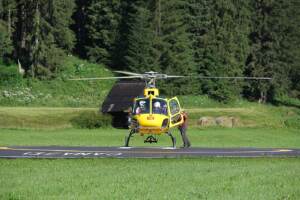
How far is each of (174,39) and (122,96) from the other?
44.0 feet

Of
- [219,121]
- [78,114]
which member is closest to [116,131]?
[78,114]

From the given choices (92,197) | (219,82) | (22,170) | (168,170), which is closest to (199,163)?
(168,170)

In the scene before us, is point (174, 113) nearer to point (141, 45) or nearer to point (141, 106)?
point (141, 106)

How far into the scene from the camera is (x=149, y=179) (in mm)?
19469

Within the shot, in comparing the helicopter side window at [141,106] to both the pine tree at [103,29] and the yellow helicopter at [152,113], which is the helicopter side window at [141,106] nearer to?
the yellow helicopter at [152,113]

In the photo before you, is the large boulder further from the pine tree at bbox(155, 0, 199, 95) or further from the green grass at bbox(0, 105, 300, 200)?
the green grass at bbox(0, 105, 300, 200)

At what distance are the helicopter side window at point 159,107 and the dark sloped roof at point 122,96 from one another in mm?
28693

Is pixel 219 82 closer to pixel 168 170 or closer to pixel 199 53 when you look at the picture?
pixel 199 53

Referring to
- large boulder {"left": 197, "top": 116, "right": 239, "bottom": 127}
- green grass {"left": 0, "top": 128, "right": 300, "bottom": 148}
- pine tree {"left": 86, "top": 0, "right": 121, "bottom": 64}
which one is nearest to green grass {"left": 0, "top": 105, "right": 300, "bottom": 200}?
green grass {"left": 0, "top": 128, "right": 300, "bottom": 148}

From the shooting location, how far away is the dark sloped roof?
62.3m

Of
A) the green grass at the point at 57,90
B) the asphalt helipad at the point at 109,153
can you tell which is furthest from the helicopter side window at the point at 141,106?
the green grass at the point at 57,90

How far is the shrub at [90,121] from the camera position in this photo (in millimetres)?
59438

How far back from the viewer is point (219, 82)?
254ft

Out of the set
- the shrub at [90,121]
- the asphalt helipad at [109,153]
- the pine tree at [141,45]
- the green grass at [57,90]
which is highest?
the pine tree at [141,45]
